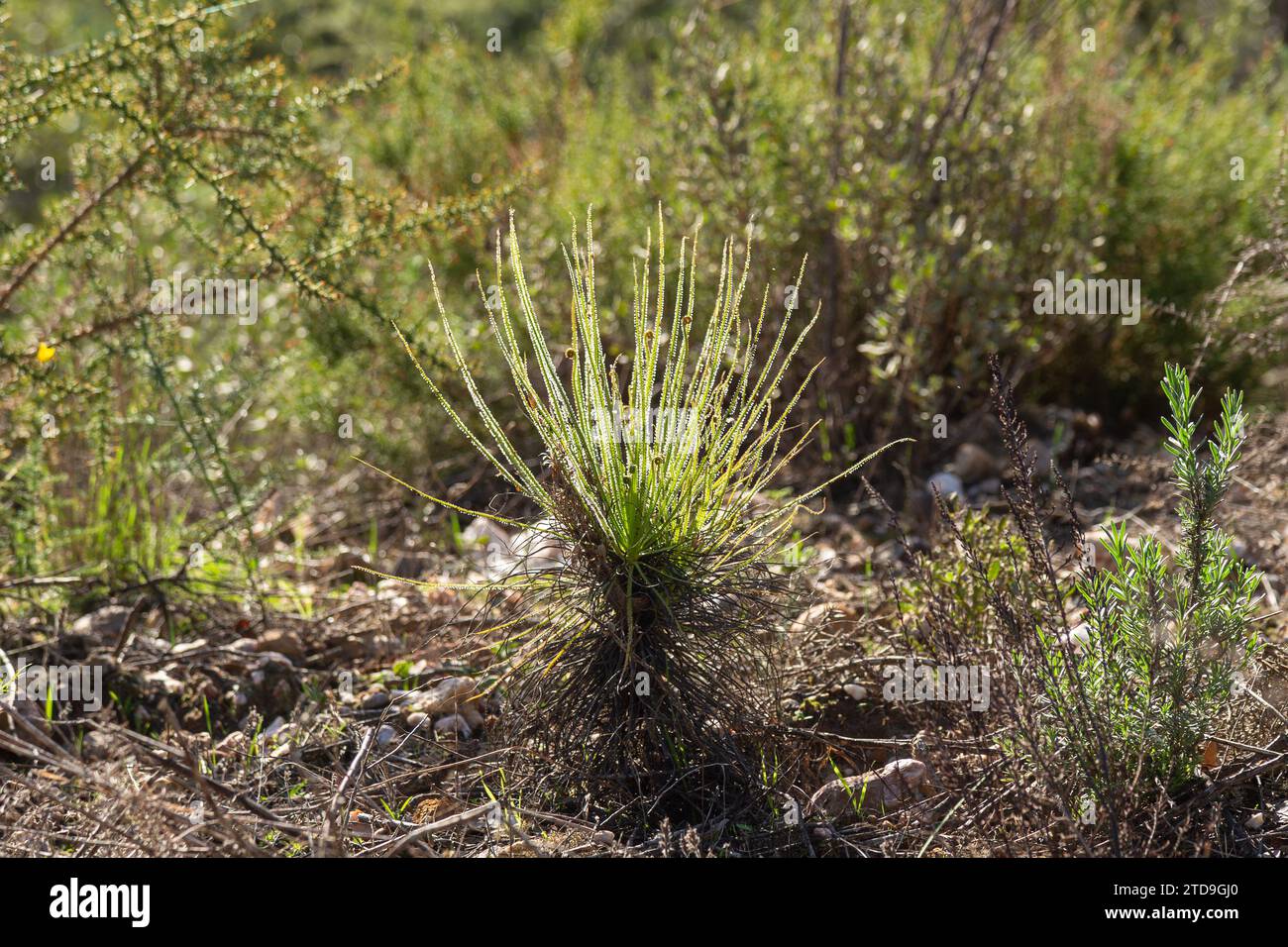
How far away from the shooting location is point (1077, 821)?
234 centimetres

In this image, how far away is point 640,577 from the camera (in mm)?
2480

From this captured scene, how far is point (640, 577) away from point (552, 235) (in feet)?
7.56

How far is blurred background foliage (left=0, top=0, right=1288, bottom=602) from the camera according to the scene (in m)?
3.57

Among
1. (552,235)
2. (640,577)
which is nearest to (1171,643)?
(640,577)

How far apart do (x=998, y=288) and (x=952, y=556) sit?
4.47ft

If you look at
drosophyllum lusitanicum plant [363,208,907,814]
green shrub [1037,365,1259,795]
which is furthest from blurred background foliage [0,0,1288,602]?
green shrub [1037,365,1259,795]

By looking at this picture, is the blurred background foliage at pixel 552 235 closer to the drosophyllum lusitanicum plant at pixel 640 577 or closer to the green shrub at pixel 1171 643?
the drosophyllum lusitanicum plant at pixel 640 577

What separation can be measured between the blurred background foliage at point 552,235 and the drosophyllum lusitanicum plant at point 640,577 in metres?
1.09

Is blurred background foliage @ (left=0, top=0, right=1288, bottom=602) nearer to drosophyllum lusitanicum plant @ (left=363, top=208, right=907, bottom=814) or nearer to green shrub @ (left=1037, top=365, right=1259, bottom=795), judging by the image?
drosophyllum lusitanicum plant @ (left=363, top=208, right=907, bottom=814)

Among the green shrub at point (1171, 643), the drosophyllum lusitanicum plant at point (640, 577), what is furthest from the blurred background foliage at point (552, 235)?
the green shrub at point (1171, 643)

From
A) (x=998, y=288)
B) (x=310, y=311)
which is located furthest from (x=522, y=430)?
(x=998, y=288)

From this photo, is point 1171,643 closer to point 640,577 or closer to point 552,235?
point 640,577
